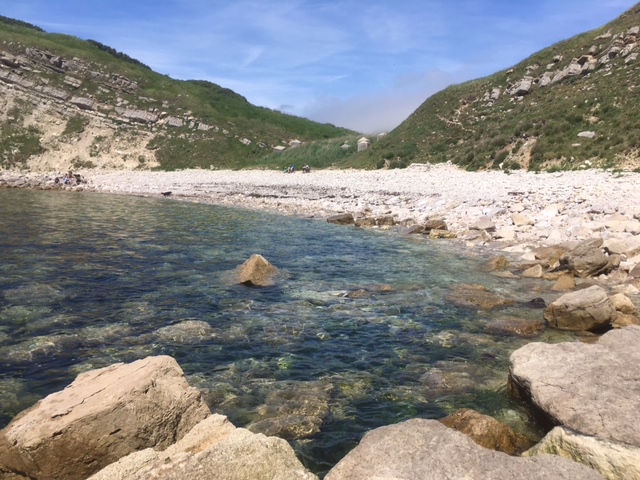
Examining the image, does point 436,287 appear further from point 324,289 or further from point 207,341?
point 207,341

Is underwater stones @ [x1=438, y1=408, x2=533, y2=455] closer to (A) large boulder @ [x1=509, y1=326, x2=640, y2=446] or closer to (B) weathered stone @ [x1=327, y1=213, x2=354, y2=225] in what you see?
(A) large boulder @ [x1=509, y1=326, x2=640, y2=446]

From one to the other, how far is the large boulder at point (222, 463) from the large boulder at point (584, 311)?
726 centimetres

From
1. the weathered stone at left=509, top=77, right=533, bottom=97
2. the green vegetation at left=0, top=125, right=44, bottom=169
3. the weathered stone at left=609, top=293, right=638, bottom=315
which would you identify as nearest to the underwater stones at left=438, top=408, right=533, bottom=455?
the weathered stone at left=609, top=293, right=638, bottom=315

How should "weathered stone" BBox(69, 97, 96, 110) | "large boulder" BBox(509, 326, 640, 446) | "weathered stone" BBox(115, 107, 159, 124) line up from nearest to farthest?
1. "large boulder" BBox(509, 326, 640, 446)
2. "weathered stone" BBox(69, 97, 96, 110)
3. "weathered stone" BBox(115, 107, 159, 124)

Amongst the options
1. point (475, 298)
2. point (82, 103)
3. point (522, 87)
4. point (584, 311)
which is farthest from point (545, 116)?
point (82, 103)

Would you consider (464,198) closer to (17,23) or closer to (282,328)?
(282,328)

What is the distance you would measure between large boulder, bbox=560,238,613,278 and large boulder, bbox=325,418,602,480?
10567mm

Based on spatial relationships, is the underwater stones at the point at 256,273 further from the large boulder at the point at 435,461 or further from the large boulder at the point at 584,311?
the large boulder at the point at 435,461

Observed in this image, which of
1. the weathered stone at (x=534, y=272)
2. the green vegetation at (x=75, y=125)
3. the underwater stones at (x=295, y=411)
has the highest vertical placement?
the green vegetation at (x=75, y=125)

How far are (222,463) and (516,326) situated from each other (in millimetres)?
7242

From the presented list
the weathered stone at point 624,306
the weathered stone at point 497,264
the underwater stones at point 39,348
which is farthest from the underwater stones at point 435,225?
the underwater stones at point 39,348

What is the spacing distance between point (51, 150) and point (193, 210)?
143 feet

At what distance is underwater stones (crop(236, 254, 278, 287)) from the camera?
40.6 ft

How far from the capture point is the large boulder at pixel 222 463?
12.1 feet
